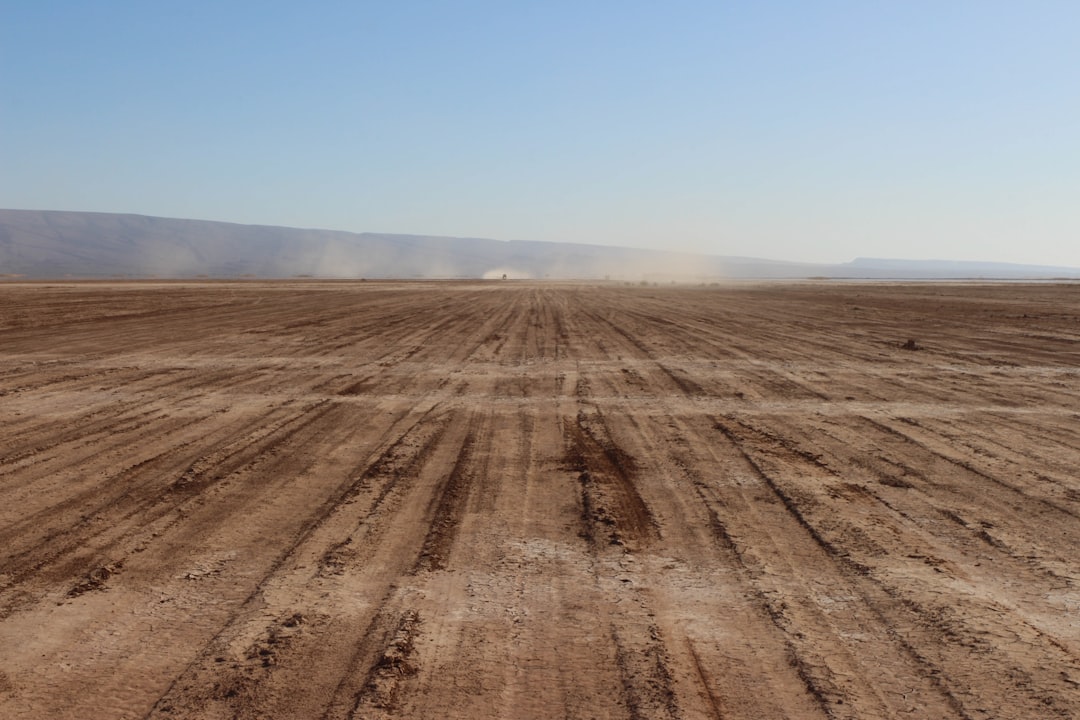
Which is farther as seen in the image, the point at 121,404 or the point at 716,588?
the point at 121,404

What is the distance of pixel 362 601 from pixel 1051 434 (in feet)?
22.8

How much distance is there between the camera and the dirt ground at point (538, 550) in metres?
2.86

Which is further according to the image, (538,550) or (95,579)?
(538,550)

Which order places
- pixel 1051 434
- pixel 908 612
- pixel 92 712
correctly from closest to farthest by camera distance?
1. pixel 92 712
2. pixel 908 612
3. pixel 1051 434

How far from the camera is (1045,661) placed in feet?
10.0

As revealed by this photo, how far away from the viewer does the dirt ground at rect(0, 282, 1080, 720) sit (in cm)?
286

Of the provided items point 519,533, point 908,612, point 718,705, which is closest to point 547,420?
point 519,533

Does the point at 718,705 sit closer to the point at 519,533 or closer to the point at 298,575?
the point at 519,533

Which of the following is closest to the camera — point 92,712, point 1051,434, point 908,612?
point 92,712

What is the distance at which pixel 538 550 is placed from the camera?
13.8 ft

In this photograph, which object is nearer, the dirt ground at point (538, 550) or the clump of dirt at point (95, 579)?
the dirt ground at point (538, 550)

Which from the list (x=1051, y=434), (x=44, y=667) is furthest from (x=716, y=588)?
(x=1051, y=434)

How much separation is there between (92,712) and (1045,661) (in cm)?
380

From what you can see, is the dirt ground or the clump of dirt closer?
the dirt ground
